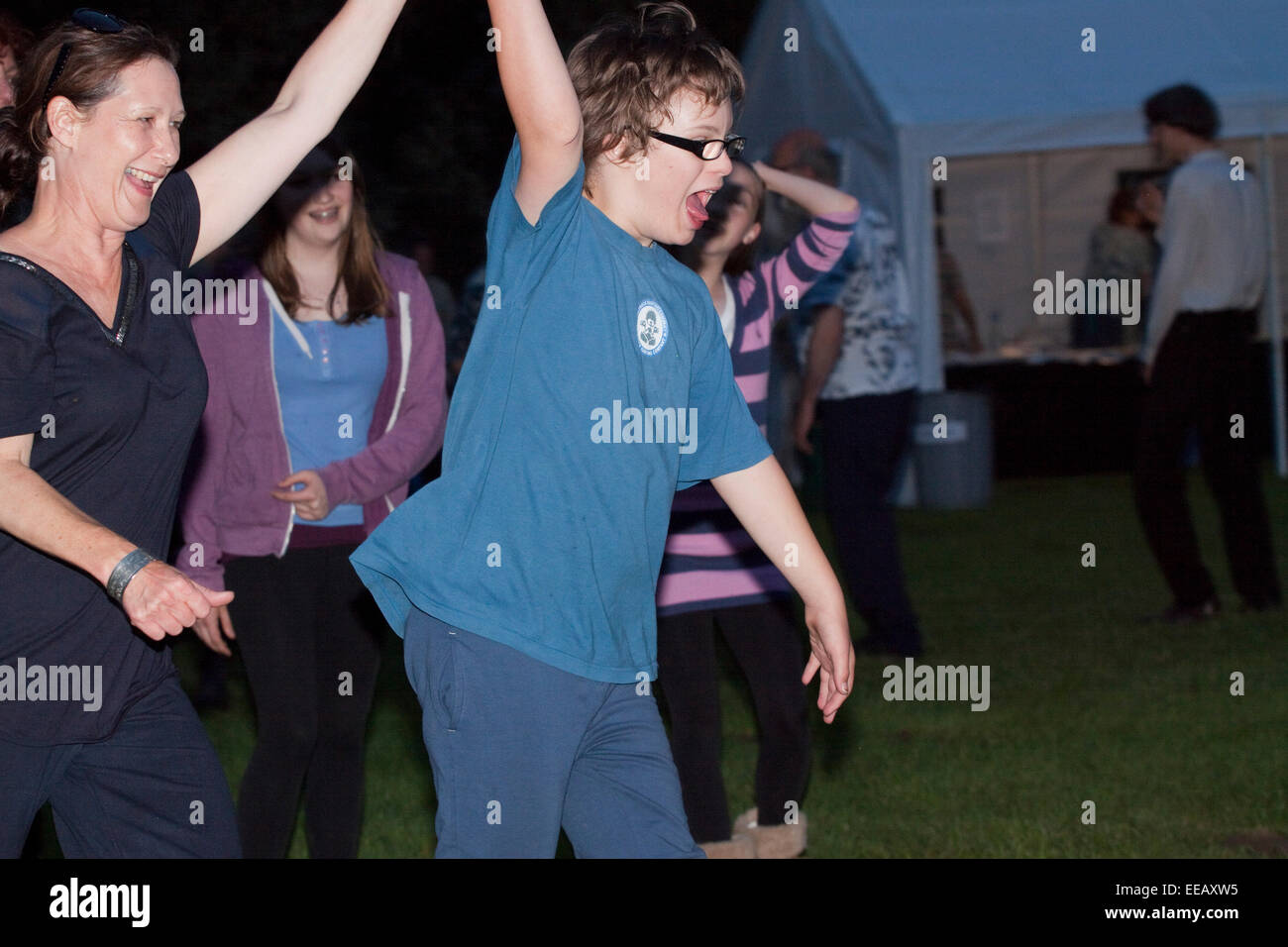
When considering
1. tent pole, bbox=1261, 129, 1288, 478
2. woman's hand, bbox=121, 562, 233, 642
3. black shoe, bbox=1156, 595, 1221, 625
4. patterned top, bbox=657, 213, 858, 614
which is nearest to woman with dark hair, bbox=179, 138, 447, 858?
patterned top, bbox=657, 213, 858, 614

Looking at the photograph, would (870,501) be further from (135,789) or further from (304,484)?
(135,789)

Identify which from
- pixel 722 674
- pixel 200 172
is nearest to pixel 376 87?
pixel 722 674

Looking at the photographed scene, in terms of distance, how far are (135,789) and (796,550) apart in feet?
4.19

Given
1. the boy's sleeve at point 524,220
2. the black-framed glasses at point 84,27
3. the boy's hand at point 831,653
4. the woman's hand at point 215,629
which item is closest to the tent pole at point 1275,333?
the woman's hand at point 215,629

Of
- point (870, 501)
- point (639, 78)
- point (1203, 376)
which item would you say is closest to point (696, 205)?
point (639, 78)

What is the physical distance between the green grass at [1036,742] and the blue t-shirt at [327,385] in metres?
1.32

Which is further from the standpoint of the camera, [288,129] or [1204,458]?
[1204,458]

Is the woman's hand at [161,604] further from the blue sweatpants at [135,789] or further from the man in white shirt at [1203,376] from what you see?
the man in white shirt at [1203,376]

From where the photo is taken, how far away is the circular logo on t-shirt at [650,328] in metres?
2.88

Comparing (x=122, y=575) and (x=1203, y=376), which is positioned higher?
(x=1203, y=376)

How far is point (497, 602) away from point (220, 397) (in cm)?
182

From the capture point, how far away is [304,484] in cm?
426

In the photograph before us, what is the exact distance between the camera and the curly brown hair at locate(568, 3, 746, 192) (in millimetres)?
2914

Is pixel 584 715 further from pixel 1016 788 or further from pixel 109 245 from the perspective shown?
pixel 1016 788
